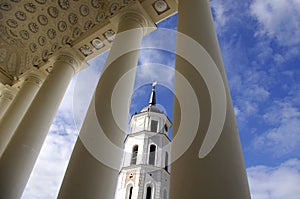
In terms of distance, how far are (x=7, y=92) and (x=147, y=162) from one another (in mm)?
31757

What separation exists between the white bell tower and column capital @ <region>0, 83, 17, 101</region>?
3077 centimetres

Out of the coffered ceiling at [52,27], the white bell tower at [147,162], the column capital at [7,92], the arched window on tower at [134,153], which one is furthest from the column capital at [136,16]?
the arched window on tower at [134,153]

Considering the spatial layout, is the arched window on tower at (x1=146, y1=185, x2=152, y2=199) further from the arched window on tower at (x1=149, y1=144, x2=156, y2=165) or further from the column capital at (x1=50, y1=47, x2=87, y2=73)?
the column capital at (x1=50, y1=47, x2=87, y2=73)

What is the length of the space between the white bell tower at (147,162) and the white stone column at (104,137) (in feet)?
122

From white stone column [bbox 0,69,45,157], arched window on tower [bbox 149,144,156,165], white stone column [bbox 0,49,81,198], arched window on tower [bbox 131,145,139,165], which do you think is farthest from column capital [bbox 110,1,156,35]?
arched window on tower [bbox 131,145,139,165]

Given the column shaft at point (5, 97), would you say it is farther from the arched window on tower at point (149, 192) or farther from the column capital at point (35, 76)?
the arched window on tower at point (149, 192)

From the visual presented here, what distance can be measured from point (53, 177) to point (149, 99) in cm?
3802

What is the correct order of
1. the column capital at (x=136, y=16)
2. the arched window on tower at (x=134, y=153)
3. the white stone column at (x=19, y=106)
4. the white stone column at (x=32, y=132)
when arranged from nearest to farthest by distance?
1. the white stone column at (x=32, y=132)
2. the column capital at (x=136, y=16)
3. the white stone column at (x=19, y=106)
4. the arched window on tower at (x=134, y=153)

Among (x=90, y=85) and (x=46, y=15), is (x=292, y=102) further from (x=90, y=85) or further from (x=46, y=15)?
(x=46, y=15)

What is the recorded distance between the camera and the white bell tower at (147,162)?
42156mm

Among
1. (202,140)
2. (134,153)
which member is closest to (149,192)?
(134,153)

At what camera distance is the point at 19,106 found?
1266 centimetres

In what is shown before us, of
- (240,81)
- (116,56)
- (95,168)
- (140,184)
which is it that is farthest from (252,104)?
(95,168)

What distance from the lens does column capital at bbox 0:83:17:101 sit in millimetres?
15312
